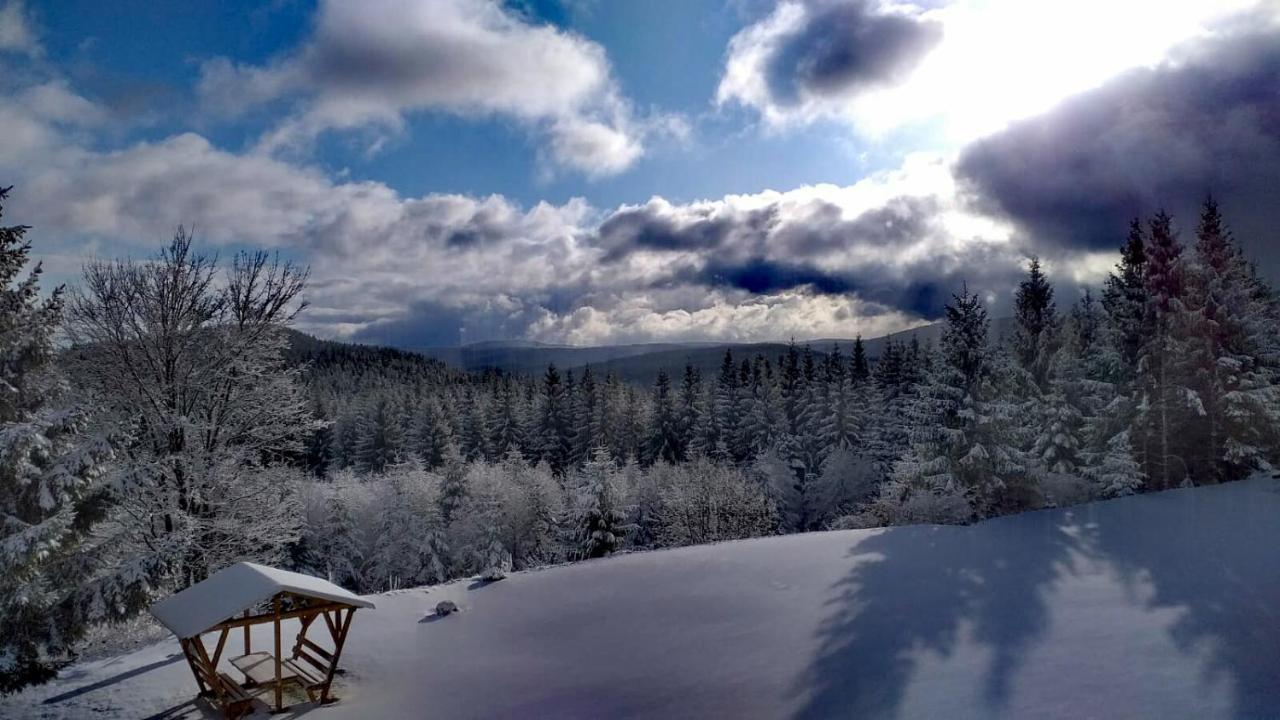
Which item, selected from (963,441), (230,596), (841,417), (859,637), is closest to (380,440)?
(841,417)

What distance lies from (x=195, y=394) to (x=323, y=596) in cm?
857

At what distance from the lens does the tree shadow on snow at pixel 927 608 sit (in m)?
9.38

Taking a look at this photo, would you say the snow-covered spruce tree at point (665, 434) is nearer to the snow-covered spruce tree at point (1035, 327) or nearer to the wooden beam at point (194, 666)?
the snow-covered spruce tree at point (1035, 327)

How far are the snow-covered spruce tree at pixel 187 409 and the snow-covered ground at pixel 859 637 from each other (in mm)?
2749

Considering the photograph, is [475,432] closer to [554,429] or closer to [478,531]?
[554,429]

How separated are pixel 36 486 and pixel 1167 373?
102 feet

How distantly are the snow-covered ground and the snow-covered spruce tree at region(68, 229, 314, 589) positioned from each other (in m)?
2.75

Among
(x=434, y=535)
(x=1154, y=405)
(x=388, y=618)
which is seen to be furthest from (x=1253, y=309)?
(x=434, y=535)

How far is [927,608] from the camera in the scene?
12.3m

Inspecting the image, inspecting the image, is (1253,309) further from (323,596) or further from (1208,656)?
(323,596)

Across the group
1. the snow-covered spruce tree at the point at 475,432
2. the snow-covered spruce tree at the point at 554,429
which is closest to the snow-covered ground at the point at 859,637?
the snow-covered spruce tree at the point at 554,429

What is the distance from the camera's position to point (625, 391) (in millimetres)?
69625

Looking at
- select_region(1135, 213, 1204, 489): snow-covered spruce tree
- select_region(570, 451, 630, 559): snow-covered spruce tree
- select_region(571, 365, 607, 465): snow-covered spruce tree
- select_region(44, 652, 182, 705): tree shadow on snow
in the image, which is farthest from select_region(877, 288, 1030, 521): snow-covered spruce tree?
select_region(571, 365, 607, 465): snow-covered spruce tree

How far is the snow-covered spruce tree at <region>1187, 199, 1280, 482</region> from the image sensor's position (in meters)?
22.0
